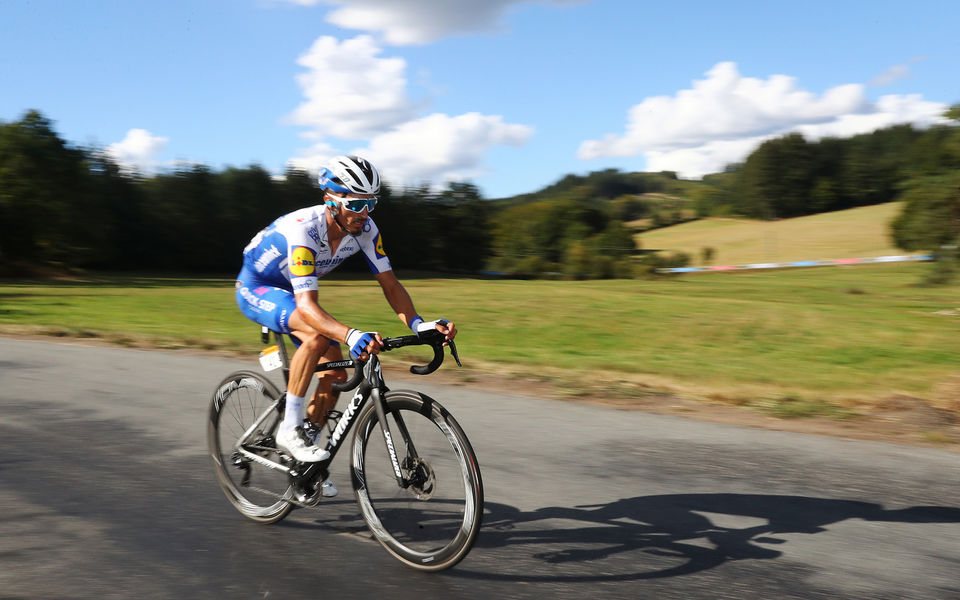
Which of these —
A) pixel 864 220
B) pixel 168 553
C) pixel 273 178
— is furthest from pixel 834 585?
pixel 864 220

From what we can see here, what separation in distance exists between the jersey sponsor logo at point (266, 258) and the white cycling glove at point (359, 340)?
2.92ft

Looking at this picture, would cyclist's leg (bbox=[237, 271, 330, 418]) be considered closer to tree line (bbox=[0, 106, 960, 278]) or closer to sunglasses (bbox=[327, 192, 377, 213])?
sunglasses (bbox=[327, 192, 377, 213])

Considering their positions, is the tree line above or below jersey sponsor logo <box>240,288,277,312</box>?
above

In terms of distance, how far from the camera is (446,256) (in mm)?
59875

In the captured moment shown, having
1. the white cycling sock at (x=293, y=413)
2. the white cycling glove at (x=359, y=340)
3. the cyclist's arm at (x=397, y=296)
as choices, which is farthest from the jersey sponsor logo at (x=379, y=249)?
the white cycling sock at (x=293, y=413)

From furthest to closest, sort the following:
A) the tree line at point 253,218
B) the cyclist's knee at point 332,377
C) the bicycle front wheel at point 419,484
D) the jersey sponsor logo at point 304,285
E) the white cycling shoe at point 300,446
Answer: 1. the tree line at point 253,218
2. the cyclist's knee at point 332,377
3. the white cycling shoe at point 300,446
4. the jersey sponsor logo at point 304,285
5. the bicycle front wheel at point 419,484

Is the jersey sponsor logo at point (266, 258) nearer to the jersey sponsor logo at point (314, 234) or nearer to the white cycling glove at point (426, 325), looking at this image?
the jersey sponsor logo at point (314, 234)

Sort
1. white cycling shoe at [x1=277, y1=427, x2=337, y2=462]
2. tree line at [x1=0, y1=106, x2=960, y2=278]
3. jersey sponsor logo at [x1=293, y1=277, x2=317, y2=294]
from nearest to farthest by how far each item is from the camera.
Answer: jersey sponsor logo at [x1=293, y1=277, x2=317, y2=294], white cycling shoe at [x1=277, y1=427, x2=337, y2=462], tree line at [x1=0, y1=106, x2=960, y2=278]

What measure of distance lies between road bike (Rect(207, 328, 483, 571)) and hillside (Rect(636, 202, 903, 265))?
60.7m

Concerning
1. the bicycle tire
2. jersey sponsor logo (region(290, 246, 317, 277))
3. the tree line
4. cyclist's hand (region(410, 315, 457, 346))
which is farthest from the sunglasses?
the tree line

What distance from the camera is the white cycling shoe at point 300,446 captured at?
4.18 metres

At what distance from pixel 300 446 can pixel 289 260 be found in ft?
3.23

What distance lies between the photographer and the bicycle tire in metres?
4.61

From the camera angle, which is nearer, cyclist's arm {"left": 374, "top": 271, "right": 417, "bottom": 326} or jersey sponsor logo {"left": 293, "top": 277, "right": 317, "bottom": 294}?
jersey sponsor logo {"left": 293, "top": 277, "right": 317, "bottom": 294}
